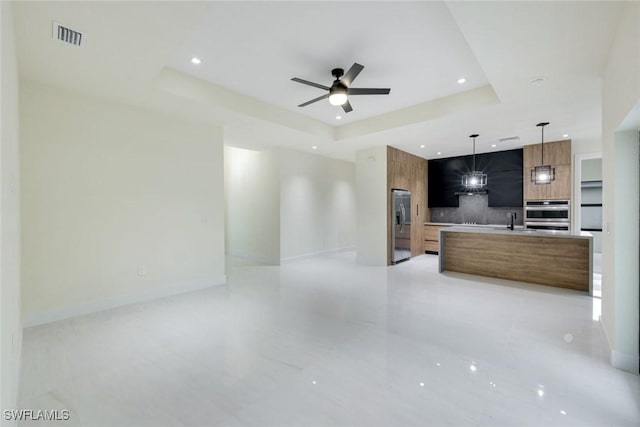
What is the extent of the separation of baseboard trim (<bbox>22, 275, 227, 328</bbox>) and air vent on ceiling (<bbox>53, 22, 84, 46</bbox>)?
291cm

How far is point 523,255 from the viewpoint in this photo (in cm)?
498

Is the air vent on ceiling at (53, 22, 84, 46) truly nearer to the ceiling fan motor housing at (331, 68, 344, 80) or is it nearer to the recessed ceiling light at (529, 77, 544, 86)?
the ceiling fan motor housing at (331, 68, 344, 80)

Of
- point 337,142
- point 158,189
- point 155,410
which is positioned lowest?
point 155,410

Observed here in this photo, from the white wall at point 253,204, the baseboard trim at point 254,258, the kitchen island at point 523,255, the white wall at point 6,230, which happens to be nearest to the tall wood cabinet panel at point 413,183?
the kitchen island at point 523,255

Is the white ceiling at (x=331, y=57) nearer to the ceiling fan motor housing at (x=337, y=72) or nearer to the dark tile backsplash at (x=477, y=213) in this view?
the ceiling fan motor housing at (x=337, y=72)

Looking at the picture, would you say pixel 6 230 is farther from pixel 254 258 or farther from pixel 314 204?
pixel 314 204

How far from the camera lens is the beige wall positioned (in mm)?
6730

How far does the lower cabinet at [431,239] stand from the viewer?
781 cm

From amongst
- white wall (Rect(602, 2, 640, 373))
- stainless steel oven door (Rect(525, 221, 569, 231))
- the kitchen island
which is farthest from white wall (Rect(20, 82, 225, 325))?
stainless steel oven door (Rect(525, 221, 569, 231))

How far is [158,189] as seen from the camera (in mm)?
4188

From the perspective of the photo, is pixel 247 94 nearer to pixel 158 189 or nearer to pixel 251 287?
pixel 158 189

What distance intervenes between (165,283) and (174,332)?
151 centimetres

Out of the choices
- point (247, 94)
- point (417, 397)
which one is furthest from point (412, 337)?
point (247, 94)

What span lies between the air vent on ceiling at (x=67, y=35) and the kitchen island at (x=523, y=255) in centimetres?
603
